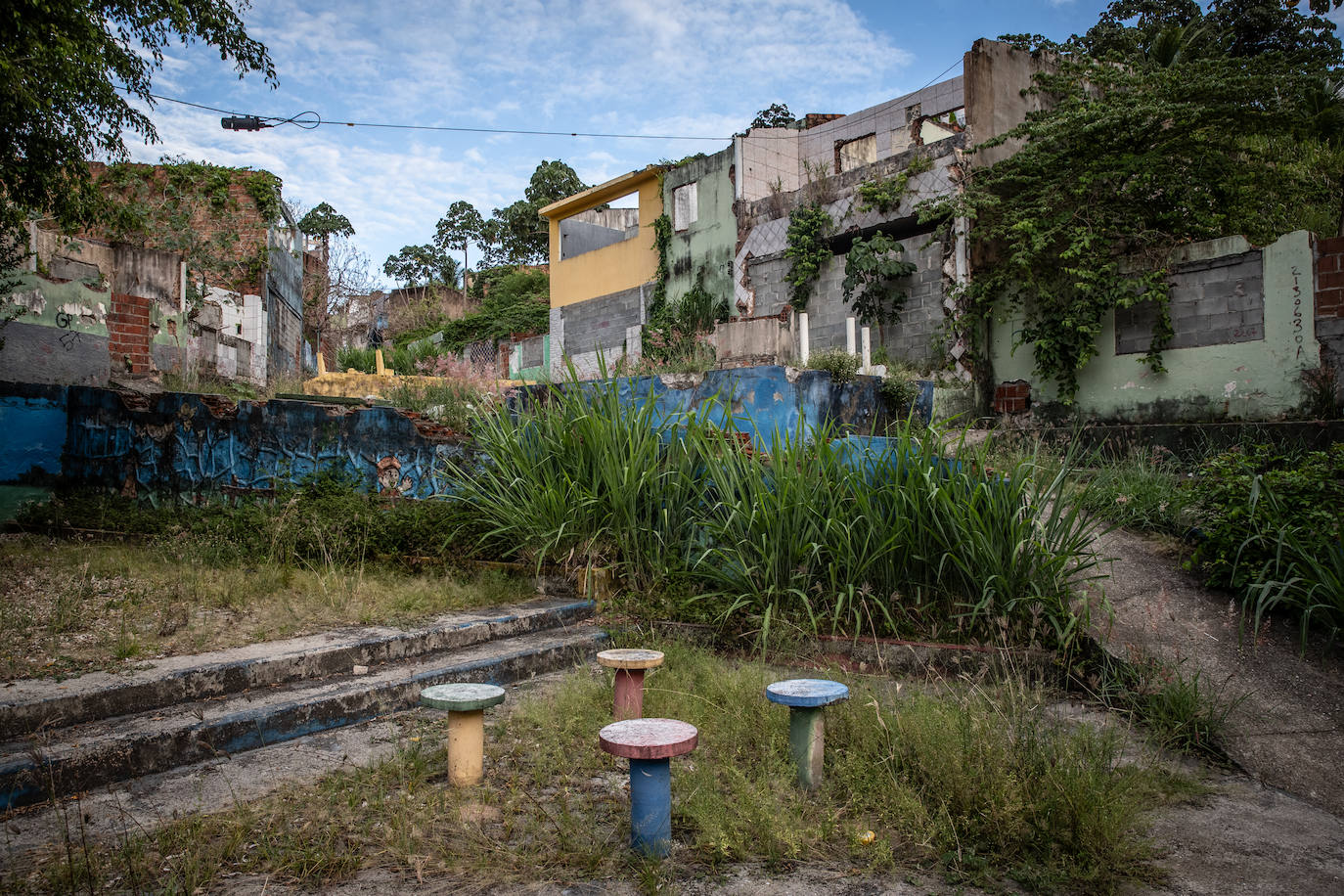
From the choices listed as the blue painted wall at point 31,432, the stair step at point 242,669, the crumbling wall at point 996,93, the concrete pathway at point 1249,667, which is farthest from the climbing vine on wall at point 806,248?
the blue painted wall at point 31,432

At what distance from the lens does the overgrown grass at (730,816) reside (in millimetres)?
2148

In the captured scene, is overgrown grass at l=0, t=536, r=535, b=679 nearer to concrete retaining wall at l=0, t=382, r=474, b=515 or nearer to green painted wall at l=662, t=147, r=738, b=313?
concrete retaining wall at l=0, t=382, r=474, b=515

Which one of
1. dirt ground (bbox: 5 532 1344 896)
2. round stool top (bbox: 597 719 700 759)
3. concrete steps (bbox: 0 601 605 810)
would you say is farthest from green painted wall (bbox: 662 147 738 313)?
round stool top (bbox: 597 719 700 759)

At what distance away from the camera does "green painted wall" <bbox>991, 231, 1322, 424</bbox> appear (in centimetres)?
822

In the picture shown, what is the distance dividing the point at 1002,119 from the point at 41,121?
12.0 meters

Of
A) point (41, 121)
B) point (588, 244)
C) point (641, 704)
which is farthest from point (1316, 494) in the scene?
point (588, 244)

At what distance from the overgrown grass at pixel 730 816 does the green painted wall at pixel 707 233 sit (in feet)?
43.6

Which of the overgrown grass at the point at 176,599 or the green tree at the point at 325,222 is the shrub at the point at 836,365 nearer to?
the overgrown grass at the point at 176,599

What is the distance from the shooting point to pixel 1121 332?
9680 millimetres

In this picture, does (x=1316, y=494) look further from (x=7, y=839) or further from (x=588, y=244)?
(x=588, y=244)

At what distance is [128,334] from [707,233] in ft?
35.2

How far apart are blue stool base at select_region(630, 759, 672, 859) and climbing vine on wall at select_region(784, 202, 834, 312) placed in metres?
12.2

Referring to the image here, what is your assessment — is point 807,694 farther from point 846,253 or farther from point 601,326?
point 601,326

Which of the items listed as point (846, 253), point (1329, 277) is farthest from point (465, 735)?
point (846, 253)
